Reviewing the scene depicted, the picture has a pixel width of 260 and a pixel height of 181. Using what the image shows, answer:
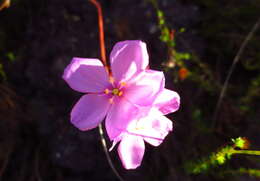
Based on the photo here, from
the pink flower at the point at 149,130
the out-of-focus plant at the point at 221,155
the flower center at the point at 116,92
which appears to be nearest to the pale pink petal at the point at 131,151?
the pink flower at the point at 149,130

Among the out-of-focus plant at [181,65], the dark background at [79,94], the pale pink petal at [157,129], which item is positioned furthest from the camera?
the dark background at [79,94]

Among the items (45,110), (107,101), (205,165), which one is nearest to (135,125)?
(107,101)

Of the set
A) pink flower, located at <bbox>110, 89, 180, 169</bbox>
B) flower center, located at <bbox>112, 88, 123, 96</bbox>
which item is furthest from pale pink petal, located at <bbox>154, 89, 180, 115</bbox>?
flower center, located at <bbox>112, 88, 123, 96</bbox>

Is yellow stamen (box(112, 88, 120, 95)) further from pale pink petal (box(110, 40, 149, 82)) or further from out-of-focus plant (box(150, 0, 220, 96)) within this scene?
out-of-focus plant (box(150, 0, 220, 96))

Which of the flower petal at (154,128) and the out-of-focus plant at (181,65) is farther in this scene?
the out-of-focus plant at (181,65)

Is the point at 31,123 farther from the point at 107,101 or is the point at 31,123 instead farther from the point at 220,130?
the point at 220,130

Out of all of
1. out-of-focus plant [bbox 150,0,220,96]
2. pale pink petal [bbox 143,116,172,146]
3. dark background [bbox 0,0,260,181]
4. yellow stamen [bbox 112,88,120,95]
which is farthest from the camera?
dark background [bbox 0,0,260,181]

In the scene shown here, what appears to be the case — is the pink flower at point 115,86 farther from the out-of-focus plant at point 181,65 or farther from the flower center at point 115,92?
the out-of-focus plant at point 181,65
